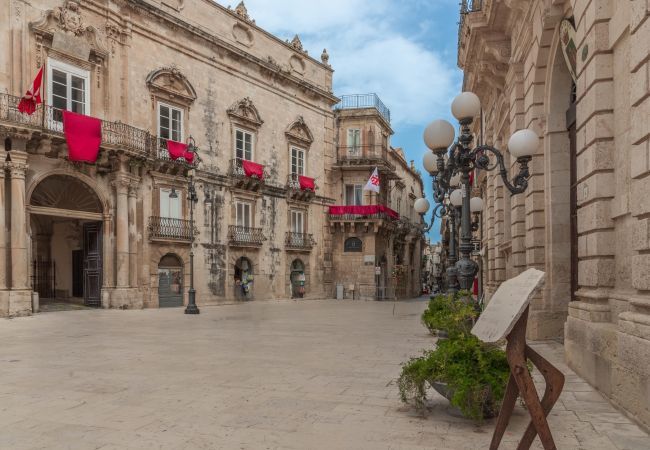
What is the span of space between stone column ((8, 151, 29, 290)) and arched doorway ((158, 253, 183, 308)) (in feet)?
22.6

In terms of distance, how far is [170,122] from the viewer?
26016 millimetres

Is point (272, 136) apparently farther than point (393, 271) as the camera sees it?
No

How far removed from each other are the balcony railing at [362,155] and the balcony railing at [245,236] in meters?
10.7

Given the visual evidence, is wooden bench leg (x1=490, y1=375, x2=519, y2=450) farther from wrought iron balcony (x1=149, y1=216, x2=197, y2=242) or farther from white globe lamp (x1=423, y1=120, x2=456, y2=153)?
wrought iron balcony (x1=149, y1=216, x2=197, y2=242)

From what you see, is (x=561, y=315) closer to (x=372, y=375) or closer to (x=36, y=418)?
(x=372, y=375)

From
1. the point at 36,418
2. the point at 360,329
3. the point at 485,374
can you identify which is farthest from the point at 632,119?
the point at 360,329

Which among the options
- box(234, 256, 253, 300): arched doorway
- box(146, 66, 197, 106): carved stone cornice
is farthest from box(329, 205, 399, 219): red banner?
box(146, 66, 197, 106): carved stone cornice

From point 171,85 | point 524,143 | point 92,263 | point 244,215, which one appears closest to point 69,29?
point 171,85

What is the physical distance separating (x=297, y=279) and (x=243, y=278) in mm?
5285

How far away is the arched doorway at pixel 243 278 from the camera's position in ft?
98.0

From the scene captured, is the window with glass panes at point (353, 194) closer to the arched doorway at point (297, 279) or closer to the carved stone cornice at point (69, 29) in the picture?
the arched doorway at point (297, 279)

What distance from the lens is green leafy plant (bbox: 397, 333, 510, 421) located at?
5.11m

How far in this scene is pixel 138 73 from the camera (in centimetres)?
2441

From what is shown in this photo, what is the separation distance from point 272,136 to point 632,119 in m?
→ 28.3
